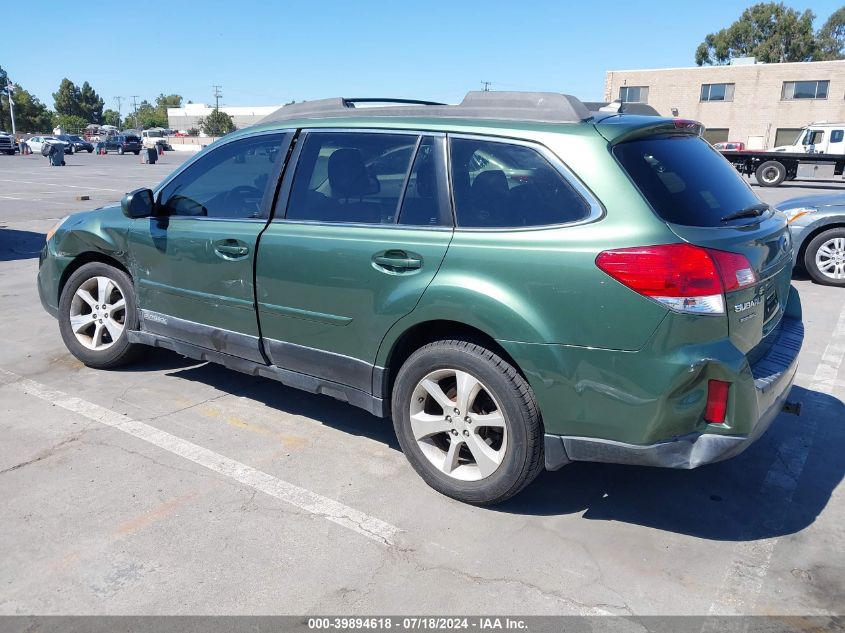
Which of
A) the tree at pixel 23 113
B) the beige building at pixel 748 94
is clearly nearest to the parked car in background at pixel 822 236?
the beige building at pixel 748 94

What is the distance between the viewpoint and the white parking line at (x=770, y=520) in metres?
2.75

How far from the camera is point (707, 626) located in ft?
8.53

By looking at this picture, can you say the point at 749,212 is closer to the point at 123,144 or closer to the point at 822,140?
the point at 822,140

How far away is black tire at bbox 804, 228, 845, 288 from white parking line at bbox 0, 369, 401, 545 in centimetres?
731

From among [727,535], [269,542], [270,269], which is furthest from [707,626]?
[270,269]

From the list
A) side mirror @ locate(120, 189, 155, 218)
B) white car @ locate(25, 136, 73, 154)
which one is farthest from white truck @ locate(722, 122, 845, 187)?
white car @ locate(25, 136, 73, 154)

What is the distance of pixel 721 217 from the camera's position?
10.3ft

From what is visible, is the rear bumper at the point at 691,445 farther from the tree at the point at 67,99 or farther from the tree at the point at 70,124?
the tree at the point at 67,99

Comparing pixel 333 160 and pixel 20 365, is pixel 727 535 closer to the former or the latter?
pixel 333 160

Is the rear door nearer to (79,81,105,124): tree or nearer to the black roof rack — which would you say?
the black roof rack

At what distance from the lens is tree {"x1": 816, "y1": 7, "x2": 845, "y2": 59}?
275 ft

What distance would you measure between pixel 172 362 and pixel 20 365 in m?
1.13

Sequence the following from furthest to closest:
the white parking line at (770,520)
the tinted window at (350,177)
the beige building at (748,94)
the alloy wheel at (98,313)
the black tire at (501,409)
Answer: the beige building at (748,94) → the alloy wheel at (98,313) → the tinted window at (350,177) → the black tire at (501,409) → the white parking line at (770,520)

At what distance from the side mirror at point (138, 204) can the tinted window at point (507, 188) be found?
219cm
